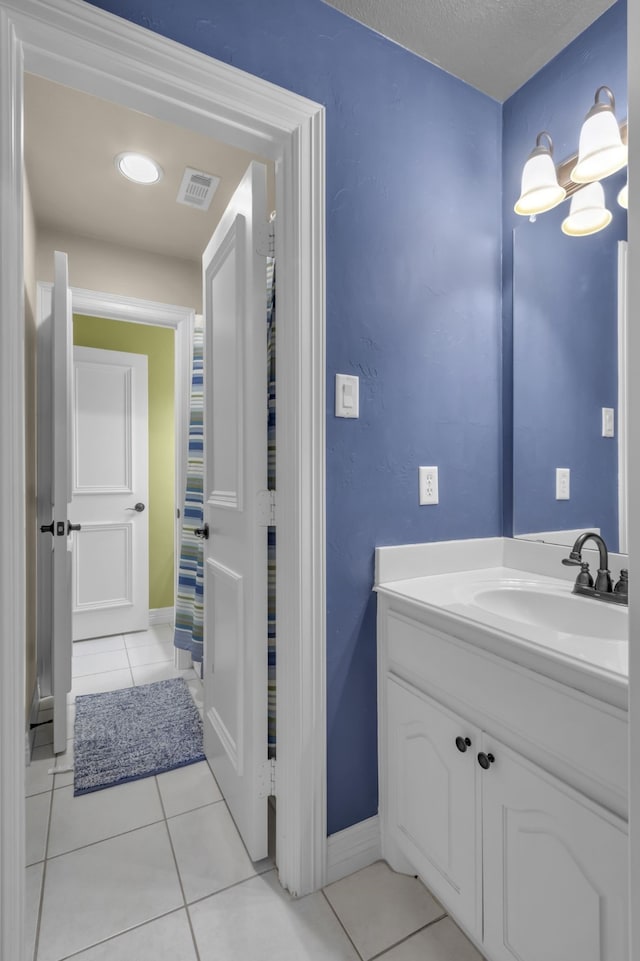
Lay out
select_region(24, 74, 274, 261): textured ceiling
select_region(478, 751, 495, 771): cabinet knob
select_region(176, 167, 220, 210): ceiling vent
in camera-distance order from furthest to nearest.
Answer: select_region(176, 167, 220, 210): ceiling vent → select_region(24, 74, 274, 261): textured ceiling → select_region(478, 751, 495, 771): cabinet knob

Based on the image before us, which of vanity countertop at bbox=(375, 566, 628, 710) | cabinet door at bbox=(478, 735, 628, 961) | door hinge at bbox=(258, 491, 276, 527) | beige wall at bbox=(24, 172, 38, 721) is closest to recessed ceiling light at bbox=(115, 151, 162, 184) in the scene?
beige wall at bbox=(24, 172, 38, 721)

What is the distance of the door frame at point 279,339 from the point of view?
99cm

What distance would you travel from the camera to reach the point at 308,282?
1271mm

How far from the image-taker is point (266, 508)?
4.51 feet

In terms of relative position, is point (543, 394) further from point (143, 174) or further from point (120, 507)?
point (120, 507)

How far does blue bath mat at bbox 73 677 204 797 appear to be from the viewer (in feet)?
6.02

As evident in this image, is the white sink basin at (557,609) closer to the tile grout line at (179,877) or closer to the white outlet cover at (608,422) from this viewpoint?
the white outlet cover at (608,422)

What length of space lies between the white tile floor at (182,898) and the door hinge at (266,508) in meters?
1.01

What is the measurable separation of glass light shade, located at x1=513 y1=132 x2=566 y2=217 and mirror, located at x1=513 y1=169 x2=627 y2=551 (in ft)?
0.23

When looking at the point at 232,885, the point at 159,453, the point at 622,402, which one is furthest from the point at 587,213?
the point at 159,453

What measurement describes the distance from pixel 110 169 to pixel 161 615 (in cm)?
286

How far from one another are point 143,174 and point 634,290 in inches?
89.9

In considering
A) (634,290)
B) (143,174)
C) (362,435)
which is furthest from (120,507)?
(634,290)

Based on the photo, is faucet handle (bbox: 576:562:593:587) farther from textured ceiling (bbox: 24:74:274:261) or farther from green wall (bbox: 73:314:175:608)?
Result: green wall (bbox: 73:314:175:608)
